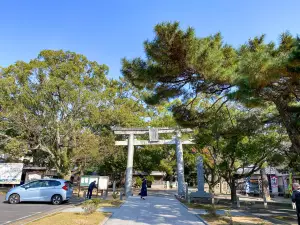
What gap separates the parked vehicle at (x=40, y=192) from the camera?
42.2ft

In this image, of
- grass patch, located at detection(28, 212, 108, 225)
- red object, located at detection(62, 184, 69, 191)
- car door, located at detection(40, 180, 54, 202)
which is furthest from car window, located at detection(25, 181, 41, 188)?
grass patch, located at detection(28, 212, 108, 225)

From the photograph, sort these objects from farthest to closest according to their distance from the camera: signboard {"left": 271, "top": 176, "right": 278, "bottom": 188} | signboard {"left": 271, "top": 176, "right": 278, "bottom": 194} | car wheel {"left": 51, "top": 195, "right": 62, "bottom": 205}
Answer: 1. signboard {"left": 271, "top": 176, "right": 278, "bottom": 194}
2. signboard {"left": 271, "top": 176, "right": 278, "bottom": 188}
3. car wheel {"left": 51, "top": 195, "right": 62, "bottom": 205}

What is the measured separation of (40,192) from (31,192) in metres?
0.46

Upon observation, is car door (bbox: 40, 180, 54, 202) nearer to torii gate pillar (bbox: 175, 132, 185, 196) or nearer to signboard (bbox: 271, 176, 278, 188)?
torii gate pillar (bbox: 175, 132, 185, 196)

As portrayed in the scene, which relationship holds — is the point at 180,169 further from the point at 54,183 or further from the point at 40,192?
the point at 40,192

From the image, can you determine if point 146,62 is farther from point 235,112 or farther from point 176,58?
point 235,112

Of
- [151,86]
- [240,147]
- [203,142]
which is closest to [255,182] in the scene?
[240,147]

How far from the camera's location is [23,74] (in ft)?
65.4

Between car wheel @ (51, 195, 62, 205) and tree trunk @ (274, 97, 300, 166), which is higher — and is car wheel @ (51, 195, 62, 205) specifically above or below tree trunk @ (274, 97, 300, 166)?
below

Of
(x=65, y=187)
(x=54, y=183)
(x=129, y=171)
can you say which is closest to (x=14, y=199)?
(x=54, y=183)

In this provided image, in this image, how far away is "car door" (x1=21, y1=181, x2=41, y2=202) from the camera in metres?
13.0

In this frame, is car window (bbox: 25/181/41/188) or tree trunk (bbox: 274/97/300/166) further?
car window (bbox: 25/181/41/188)

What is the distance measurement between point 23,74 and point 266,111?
18544 millimetres

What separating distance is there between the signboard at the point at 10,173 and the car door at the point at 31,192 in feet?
26.5
